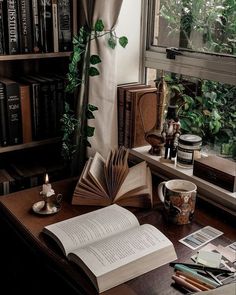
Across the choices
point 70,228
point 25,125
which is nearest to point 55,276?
→ point 70,228

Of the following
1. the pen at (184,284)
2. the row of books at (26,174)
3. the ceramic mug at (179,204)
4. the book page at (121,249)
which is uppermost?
the ceramic mug at (179,204)

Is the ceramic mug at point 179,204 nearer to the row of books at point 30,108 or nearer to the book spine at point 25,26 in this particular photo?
the row of books at point 30,108

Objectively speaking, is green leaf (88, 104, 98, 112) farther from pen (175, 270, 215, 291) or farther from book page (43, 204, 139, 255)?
pen (175, 270, 215, 291)

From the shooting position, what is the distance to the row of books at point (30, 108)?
1554 millimetres

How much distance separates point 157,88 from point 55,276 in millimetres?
816

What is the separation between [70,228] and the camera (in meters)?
1.14

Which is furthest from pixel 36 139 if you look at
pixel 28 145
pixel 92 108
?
pixel 92 108

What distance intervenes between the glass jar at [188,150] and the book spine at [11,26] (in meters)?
0.70

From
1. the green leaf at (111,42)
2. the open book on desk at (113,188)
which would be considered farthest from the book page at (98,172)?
the green leaf at (111,42)

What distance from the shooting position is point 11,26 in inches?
57.9

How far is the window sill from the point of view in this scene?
1.28m

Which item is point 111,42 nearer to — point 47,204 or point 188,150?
point 188,150

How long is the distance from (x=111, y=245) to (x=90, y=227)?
0.39 ft

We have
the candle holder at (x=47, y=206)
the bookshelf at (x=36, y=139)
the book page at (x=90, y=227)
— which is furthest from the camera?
the bookshelf at (x=36, y=139)
